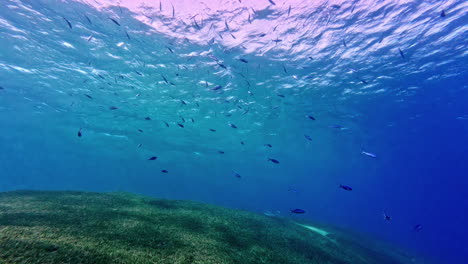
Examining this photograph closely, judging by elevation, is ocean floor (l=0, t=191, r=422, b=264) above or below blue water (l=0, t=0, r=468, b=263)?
below

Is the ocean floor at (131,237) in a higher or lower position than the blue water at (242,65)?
lower

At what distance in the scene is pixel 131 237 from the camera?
4.41m

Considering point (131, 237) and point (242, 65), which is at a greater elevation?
point (242, 65)

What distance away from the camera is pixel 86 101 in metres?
27.2

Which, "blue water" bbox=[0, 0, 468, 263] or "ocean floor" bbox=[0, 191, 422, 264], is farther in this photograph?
"blue water" bbox=[0, 0, 468, 263]

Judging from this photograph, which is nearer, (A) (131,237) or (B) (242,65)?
(A) (131,237)

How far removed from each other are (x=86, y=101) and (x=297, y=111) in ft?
89.9

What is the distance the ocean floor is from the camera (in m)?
3.46

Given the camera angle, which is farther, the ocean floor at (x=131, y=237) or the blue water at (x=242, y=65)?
the blue water at (x=242, y=65)

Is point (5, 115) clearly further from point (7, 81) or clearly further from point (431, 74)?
point (431, 74)

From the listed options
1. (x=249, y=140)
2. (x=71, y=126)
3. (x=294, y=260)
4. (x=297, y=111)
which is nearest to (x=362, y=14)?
(x=294, y=260)

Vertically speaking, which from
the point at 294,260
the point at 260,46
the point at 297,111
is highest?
the point at 260,46

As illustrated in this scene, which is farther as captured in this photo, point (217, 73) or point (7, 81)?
point (7, 81)

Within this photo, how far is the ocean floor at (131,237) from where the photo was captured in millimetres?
3463
